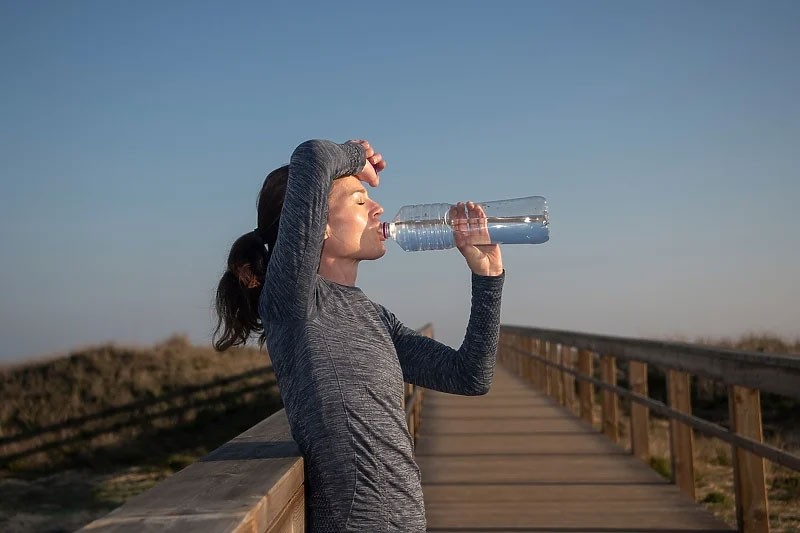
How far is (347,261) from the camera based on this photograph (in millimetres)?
2252

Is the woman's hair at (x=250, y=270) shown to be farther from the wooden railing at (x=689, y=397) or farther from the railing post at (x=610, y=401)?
the railing post at (x=610, y=401)

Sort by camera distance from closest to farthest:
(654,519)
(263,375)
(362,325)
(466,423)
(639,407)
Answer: (362,325)
(654,519)
(639,407)
(466,423)
(263,375)

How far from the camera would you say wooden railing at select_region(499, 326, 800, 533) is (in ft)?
12.0

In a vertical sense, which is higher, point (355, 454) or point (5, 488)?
point (355, 454)

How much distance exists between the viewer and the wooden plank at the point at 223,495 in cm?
130

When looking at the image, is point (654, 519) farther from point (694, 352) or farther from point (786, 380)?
point (786, 380)

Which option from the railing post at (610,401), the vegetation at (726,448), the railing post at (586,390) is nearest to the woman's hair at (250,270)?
the vegetation at (726,448)

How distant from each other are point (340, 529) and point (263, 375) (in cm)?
1696

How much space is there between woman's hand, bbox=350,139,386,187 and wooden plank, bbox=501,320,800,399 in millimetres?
1964

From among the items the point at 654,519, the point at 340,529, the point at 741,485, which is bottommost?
the point at 654,519

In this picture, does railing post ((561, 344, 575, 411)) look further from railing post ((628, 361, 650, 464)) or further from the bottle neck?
the bottle neck

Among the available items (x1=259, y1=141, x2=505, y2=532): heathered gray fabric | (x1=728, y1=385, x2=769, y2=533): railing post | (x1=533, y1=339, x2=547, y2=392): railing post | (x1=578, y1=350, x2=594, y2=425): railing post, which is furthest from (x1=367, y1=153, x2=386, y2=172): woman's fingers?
(x1=533, y1=339, x2=547, y2=392): railing post

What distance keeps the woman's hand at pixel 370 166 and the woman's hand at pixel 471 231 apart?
284 millimetres

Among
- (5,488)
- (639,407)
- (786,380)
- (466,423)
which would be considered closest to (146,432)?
(5,488)
